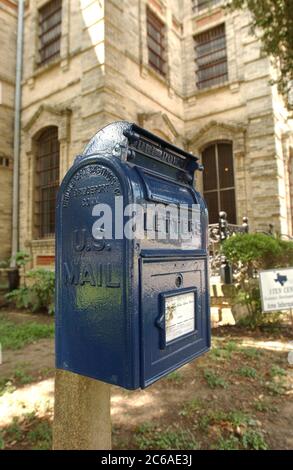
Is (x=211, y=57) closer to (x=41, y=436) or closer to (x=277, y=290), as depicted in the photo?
(x=277, y=290)

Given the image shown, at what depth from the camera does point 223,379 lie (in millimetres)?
3283

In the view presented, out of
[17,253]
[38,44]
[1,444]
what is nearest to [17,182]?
[17,253]

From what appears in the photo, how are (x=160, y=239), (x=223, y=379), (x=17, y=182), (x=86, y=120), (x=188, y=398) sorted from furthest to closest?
(x=17, y=182), (x=86, y=120), (x=223, y=379), (x=188, y=398), (x=160, y=239)

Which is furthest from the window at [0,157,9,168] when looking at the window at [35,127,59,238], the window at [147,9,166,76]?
the window at [147,9,166,76]

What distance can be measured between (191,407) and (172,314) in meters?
1.77

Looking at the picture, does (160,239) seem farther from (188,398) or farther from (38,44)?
(38,44)

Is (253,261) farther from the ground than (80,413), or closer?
farther from the ground

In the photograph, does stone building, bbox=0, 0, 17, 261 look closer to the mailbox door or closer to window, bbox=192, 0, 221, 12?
window, bbox=192, 0, 221, 12

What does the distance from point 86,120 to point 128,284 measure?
8.12 meters

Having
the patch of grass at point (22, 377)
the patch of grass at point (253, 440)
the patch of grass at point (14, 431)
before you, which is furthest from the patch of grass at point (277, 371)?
the patch of grass at point (22, 377)

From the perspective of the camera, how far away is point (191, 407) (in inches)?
107

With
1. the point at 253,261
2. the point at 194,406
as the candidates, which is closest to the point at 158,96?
the point at 253,261

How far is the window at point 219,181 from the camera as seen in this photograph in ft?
36.2

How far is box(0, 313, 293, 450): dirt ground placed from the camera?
230 centimetres
